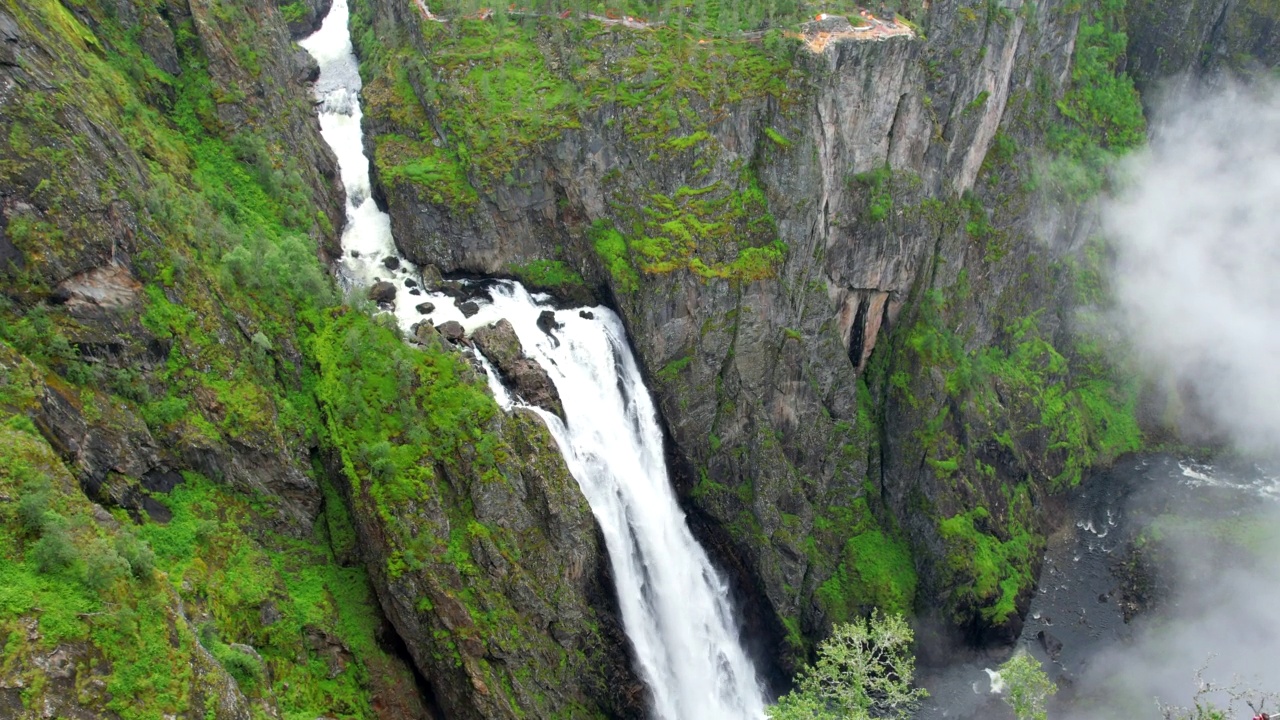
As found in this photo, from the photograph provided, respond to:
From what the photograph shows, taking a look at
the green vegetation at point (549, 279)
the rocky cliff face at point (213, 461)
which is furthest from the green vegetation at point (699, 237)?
the rocky cliff face at point (213, 461)

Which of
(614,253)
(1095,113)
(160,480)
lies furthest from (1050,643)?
(160,480)

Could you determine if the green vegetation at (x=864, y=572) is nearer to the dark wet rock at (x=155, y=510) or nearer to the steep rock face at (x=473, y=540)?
the steep rock face at (x=473, y=540)

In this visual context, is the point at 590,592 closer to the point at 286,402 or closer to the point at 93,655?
the point at 286,402

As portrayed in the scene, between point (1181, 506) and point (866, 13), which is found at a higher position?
point (866, 13)

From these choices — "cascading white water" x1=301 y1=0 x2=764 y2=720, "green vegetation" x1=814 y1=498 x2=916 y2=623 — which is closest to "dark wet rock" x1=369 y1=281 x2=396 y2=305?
"cascading white water" x1=301 y1=0 x2=764 y2=720

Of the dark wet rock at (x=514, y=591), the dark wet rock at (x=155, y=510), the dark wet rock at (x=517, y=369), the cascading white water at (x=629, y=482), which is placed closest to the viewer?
the dark wet rock at (x=155, y=510)

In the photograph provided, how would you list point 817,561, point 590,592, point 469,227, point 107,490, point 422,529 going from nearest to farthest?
point 107,490 → point 422,529 → point 590,592 → point 469,227 → point 817,561

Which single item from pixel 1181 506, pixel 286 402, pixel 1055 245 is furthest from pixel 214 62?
pixel 1181 506

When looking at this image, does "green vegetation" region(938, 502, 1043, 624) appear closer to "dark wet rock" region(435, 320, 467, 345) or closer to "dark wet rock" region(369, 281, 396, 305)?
"dark wet rock" region(435, 320, 467, 345)
